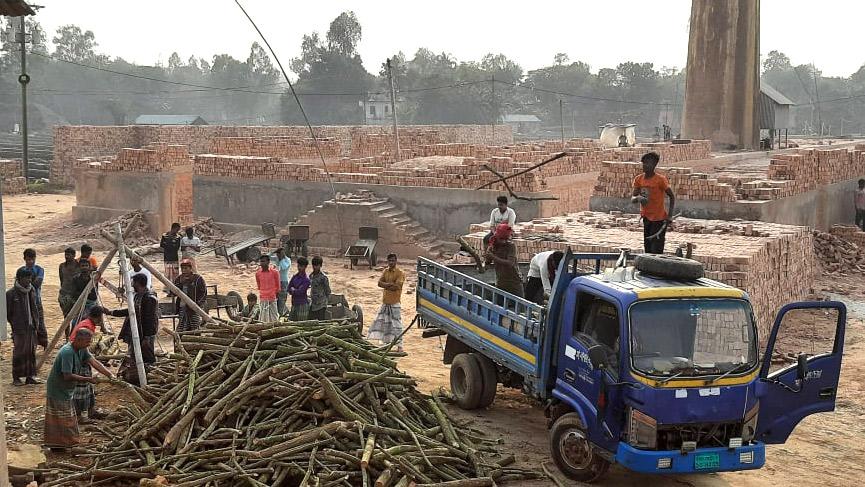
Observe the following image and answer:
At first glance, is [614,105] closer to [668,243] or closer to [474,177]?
[474,177]

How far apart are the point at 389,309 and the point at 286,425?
4.30 m

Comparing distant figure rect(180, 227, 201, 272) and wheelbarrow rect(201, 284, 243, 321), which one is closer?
wheelbarrow rect(201, 284, 243, 321)

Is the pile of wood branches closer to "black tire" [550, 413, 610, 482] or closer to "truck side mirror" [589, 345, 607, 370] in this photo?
"black tire" [550, 413, 610, 482]

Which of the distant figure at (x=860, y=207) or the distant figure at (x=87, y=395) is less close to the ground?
the distant figure at (x=860, y=207)

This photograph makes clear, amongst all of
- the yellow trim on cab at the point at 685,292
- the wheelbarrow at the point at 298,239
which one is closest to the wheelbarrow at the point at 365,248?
the wheelbarrow at the point at 298,239

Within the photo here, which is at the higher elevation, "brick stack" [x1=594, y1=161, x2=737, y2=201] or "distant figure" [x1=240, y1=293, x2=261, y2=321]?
"brick stack" [x1=594, y1=161, x2=737, y2=201]

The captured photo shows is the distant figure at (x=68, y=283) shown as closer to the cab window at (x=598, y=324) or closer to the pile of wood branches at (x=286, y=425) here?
the pile of wood branches at (x=286, y=425)

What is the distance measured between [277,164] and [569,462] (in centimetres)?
1686

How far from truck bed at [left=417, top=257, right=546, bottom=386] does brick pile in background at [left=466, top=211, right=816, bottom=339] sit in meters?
3.21

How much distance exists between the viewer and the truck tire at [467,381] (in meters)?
A: 9.65

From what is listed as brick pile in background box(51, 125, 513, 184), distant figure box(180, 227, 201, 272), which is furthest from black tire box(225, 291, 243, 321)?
brick pile in background box(51, 125, 513, 184)

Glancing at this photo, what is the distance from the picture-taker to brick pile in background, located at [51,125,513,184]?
3891 centimetres

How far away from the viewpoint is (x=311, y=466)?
720 cm

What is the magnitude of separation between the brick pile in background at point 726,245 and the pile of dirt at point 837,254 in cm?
252
